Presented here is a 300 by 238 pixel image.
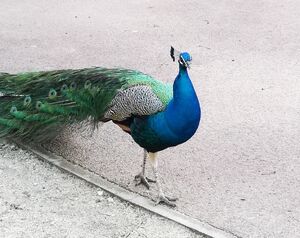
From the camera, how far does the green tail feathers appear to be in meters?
3.87

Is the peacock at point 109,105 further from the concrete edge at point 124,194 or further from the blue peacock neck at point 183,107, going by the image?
the concrete edge at point 124,194

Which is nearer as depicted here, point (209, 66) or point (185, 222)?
point (185, 222)

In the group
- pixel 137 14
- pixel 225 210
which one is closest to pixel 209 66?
pixel 137 14

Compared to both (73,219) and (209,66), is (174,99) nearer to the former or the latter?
(73,219)

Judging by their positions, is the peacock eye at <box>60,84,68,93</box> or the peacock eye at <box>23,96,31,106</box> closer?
the peacock eye at <box>60,84,68,93</box>

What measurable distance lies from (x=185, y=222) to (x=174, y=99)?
76cm

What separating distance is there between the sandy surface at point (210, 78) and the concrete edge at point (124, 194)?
8 centimetres

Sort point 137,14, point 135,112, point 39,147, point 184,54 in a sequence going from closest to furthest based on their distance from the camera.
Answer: point 184,54 → point 135,112 → point 39,147 → point 137,14

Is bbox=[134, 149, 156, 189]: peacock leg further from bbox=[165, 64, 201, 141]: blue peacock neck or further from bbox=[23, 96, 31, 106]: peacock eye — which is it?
bbox=[23, 96, 31, 106]: peacock eye

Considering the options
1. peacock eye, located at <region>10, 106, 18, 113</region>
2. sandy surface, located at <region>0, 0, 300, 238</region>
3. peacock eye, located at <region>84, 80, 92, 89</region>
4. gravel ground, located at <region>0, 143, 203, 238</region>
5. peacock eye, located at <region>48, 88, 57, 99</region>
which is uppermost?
peacock eye, located at <region>84, 80, 92, 89</region>

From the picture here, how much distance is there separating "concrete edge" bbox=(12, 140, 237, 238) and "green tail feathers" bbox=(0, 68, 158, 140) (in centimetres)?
23

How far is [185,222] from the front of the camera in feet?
11.9

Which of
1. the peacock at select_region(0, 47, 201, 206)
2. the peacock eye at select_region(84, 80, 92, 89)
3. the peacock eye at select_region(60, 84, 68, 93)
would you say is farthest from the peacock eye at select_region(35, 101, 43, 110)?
the peacock eye at select_region(84, 80, 92, 89)

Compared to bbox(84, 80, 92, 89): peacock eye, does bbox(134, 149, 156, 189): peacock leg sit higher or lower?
lower
